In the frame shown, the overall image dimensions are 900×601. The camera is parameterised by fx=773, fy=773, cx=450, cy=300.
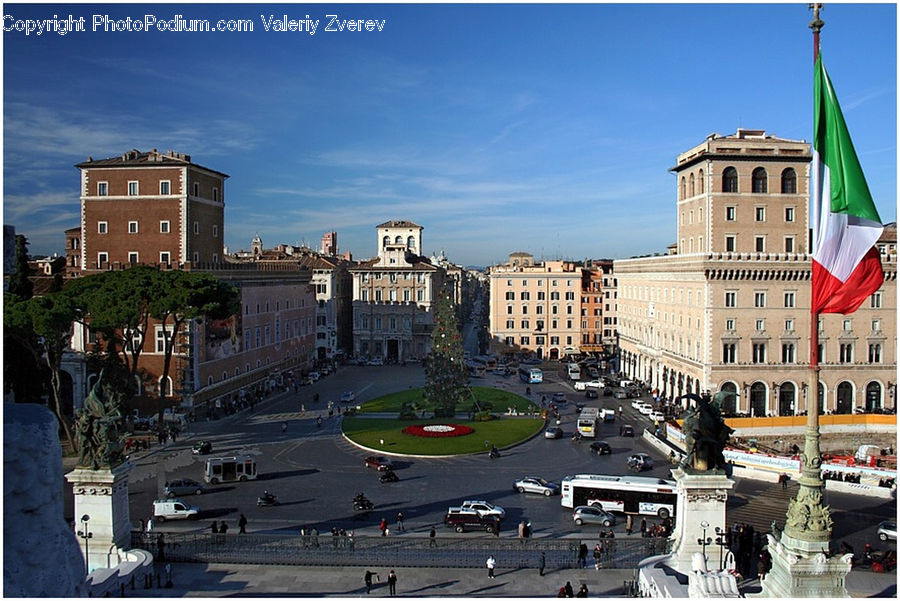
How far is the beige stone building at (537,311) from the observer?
71562mm

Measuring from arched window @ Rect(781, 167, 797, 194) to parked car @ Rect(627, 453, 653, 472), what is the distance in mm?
21844

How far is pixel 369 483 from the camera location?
28.5m

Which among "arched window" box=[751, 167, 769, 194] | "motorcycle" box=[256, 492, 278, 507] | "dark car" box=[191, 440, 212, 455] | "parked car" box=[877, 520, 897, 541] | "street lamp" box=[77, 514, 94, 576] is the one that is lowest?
"parked car" box=[877, 520, 897, 541]

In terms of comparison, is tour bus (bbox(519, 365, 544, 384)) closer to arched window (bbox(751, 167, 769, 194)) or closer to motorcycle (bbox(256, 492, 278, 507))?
arched window (bbox(751, 167, 769, 194))

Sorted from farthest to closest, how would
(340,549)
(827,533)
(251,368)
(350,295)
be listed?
1. (350,295)
2. (251,368)
3. (340,549)
4. (827,533)

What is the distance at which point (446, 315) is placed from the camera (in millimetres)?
42906

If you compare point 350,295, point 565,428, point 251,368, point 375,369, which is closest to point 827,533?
point 565,428

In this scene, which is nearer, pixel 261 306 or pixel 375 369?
pixel 261 306

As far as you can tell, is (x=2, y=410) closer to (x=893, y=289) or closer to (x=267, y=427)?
(x=267, y=427)

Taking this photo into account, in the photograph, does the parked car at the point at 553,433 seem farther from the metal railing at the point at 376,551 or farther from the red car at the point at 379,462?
the metal railing at the point at 376,551

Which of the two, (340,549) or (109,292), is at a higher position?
(109,292)

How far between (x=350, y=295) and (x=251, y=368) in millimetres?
31221

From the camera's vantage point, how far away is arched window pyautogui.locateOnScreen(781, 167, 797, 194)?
4488cm

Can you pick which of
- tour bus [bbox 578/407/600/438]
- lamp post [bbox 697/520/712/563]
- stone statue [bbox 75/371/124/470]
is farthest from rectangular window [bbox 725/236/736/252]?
stone statue [bbox 75/371/124/470]
